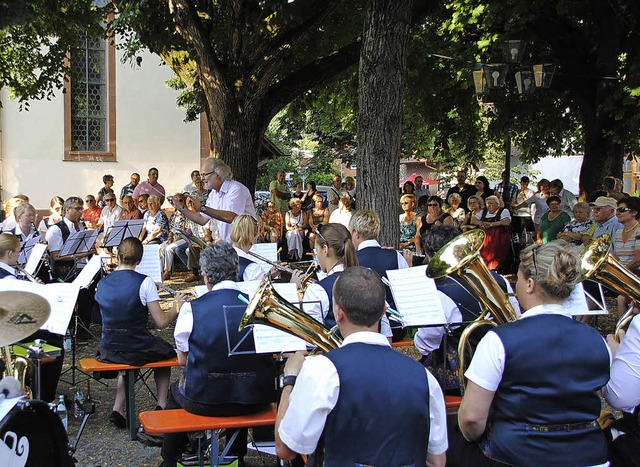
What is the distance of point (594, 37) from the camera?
46.9 feet

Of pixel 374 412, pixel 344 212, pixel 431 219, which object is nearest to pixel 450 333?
pixel 374 412

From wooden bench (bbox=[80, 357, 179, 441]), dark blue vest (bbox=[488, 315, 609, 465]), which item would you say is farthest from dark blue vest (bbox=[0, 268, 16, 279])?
dark blue vest (bbox=[488, 315, 609, 465])

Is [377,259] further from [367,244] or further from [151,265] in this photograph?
[151,265]

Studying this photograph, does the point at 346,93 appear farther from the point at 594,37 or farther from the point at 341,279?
the point at 341,279

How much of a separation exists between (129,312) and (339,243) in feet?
5.84

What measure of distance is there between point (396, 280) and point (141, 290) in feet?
7.00

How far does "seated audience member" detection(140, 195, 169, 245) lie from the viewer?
12445 mm

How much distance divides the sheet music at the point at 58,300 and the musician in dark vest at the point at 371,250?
2.36 meters

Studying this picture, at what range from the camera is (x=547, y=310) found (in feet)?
9.87

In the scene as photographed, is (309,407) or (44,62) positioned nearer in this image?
(309,407)

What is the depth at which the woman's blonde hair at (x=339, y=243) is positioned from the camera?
4.91m

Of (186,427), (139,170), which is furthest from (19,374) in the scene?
(139,170)

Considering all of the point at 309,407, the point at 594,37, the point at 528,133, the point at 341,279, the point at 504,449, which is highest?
the point at 594,37

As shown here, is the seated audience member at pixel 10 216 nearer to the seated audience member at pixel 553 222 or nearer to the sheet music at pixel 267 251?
the sheet music at pixel 267 251
